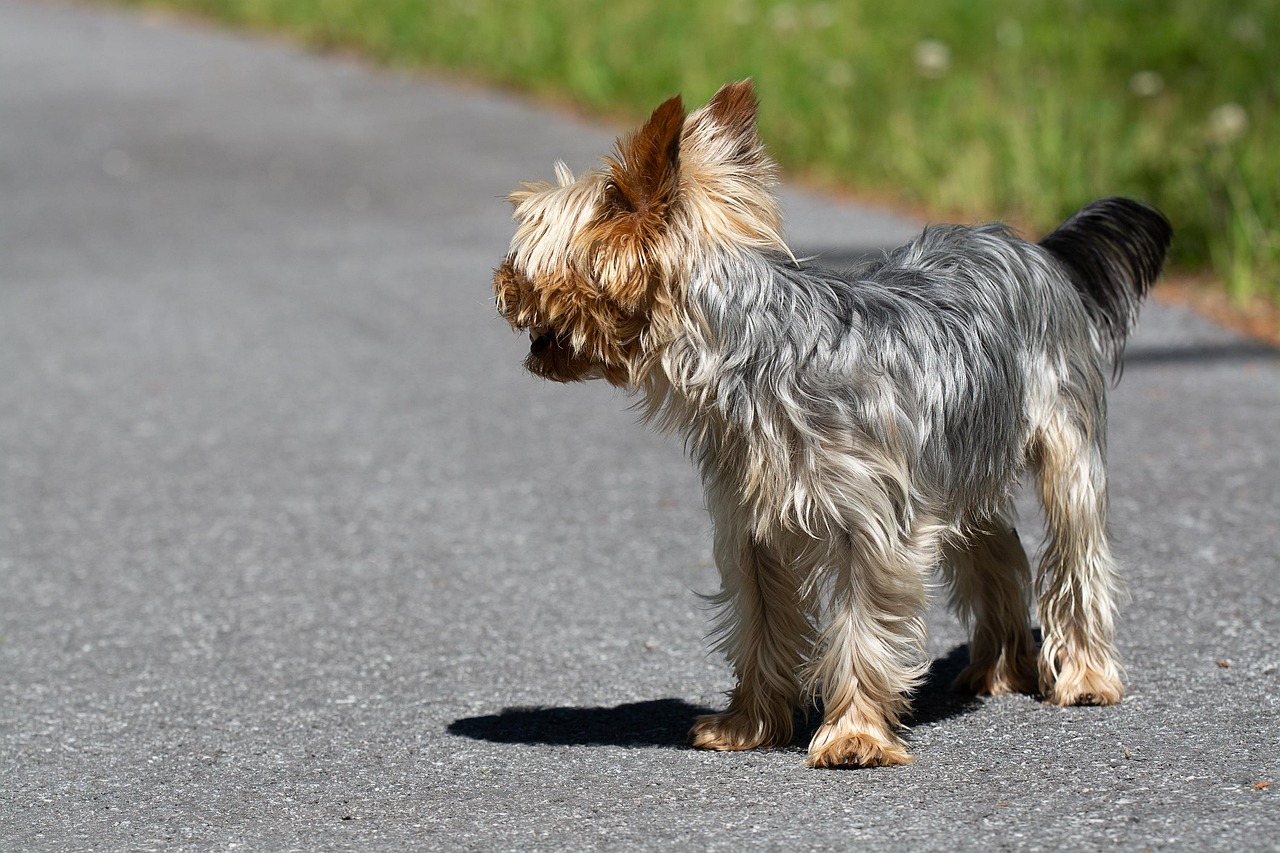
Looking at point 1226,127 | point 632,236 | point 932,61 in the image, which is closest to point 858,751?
point 632,236

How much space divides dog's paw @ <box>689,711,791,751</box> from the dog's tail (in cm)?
160

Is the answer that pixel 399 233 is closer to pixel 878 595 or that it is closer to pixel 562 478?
pixel 562 478

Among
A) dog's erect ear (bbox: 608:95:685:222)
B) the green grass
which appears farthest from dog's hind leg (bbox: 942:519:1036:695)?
the green grass

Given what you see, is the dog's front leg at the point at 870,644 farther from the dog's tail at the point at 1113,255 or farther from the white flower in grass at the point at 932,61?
the white flower in grass at the point at 932,61

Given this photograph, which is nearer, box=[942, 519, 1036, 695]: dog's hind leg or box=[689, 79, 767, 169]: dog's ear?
box=[689, 79, 767, 169]: dog's ear

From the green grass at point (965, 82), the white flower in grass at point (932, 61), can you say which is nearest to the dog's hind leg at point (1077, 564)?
the green grass at point (965, 82)

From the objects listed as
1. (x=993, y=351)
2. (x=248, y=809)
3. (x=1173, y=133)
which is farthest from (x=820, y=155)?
(x=248, y=809)

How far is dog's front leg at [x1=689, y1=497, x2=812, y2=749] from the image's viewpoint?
452 cm

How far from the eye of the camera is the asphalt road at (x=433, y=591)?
410 cm

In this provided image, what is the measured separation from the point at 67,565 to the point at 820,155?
26.7 feet

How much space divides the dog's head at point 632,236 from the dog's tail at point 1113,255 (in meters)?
1.24

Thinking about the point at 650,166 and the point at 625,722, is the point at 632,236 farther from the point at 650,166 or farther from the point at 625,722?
the point at 625,722

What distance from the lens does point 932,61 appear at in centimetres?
1250

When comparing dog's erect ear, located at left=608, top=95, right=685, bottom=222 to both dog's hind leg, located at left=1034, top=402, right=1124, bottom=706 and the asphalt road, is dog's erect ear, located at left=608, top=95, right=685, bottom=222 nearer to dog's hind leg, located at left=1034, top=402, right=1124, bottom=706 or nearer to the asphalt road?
dog's hind leg, located at left=1034, top=402, right=1124, bottom=706
